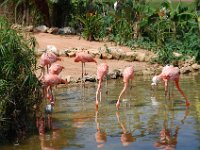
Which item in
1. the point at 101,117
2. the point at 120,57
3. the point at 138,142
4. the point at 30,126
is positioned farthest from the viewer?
the point at 120,57

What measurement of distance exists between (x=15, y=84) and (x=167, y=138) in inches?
83.3

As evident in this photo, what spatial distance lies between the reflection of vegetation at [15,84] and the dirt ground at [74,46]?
18.8ft

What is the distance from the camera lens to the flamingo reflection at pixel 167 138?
7023 millimetres

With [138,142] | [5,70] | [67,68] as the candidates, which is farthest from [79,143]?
[67,68]

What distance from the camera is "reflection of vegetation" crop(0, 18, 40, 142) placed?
288 inches

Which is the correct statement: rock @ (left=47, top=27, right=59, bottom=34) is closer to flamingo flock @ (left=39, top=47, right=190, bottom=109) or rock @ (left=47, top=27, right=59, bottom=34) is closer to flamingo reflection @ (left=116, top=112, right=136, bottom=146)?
flamingo flock @ (left=39, top=47, right=190, bottom=109)

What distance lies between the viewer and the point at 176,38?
18.4 metres

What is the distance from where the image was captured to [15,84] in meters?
7.46

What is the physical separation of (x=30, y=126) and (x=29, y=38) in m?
1.25

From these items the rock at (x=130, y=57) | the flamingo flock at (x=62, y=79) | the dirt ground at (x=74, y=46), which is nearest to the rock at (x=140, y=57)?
the rock at (x=130, y=57)

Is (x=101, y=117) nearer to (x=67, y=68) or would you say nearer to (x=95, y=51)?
(x=67, y=68)

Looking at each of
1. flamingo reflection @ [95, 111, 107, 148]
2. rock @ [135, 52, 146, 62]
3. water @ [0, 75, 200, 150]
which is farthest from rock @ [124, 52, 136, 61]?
flamingo reflection @ [95, 111, 107, 148]

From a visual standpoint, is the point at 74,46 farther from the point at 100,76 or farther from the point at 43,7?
the point at 100,76

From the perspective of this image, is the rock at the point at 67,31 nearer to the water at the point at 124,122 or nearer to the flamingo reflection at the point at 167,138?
the water at the point at 124,122
